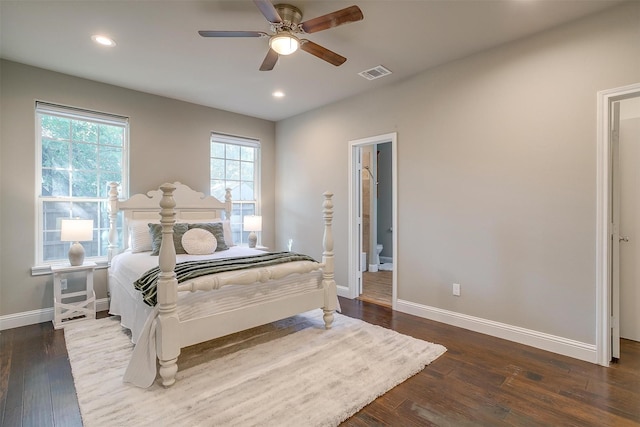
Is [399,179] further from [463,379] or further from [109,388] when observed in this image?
[109,388]

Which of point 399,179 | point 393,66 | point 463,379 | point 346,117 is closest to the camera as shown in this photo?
point 463,379

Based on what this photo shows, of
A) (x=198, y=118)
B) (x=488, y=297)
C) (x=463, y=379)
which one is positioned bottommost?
(x=463, y=379)

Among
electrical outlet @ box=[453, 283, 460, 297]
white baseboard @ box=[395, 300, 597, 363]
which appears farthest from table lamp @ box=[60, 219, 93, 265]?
electrical outlet @ box=[453, 283, 460, 297]

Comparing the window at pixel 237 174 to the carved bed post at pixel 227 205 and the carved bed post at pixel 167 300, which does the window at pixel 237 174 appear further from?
the carved bed post at pixel 167 300

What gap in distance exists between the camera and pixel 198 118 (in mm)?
4520

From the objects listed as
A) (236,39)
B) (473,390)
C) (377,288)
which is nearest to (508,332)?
(473,390)

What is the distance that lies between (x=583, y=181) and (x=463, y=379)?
6.03 feet

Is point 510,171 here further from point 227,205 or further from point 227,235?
point 227,205

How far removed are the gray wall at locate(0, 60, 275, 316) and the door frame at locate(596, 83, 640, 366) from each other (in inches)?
173

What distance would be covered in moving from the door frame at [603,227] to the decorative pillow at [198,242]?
11.9 feet

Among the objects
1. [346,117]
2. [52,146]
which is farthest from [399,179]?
[52,146]

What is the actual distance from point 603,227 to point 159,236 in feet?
→ 13.5

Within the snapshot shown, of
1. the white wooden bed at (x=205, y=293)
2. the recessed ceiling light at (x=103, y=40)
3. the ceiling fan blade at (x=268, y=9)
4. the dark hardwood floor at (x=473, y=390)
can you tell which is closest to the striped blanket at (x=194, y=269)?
the white wooden bed at (x=205, y=293)

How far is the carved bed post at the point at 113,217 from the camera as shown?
3678mm
